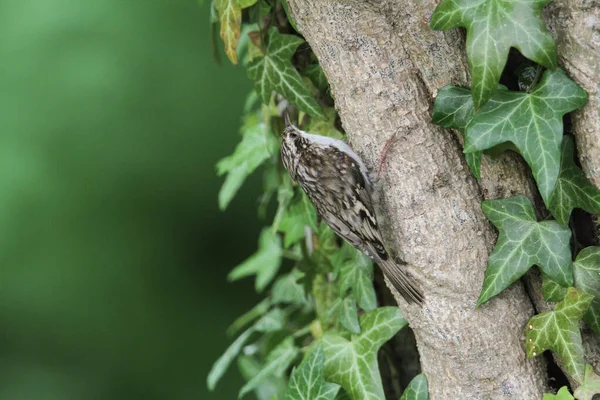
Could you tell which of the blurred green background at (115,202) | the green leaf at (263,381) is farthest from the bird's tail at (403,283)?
the blurred green background at (115,202)

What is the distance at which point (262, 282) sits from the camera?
188 cm

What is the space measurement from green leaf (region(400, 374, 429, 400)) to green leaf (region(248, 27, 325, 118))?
0.47 m

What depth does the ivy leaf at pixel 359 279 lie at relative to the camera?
1.32 m

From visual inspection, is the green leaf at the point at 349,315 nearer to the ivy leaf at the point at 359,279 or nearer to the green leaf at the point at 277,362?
the ivy leaf at the point at 359,279

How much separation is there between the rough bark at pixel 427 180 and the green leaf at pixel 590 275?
0.10 m

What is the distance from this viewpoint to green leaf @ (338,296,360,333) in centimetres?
133

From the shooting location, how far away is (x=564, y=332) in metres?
1.04

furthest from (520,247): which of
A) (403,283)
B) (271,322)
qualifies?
(271,322)

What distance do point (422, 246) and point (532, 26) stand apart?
36 cm

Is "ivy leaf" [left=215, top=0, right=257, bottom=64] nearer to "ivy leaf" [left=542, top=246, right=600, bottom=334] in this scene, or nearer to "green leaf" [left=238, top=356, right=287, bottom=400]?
"ivy leaf" [left=542, top=246, right=600, bottom=334]

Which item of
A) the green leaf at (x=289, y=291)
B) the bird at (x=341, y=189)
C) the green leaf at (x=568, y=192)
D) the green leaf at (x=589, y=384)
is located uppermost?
the bird at (x=341, y=189)

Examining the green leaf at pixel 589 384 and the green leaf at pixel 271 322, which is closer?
the green leaf at pixel 589 384

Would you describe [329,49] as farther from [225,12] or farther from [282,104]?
[282,104]

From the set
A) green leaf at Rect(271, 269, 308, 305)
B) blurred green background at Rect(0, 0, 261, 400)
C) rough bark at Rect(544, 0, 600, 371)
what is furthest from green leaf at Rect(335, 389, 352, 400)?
blurred green background at Rect(0, 0, 261, 400)
